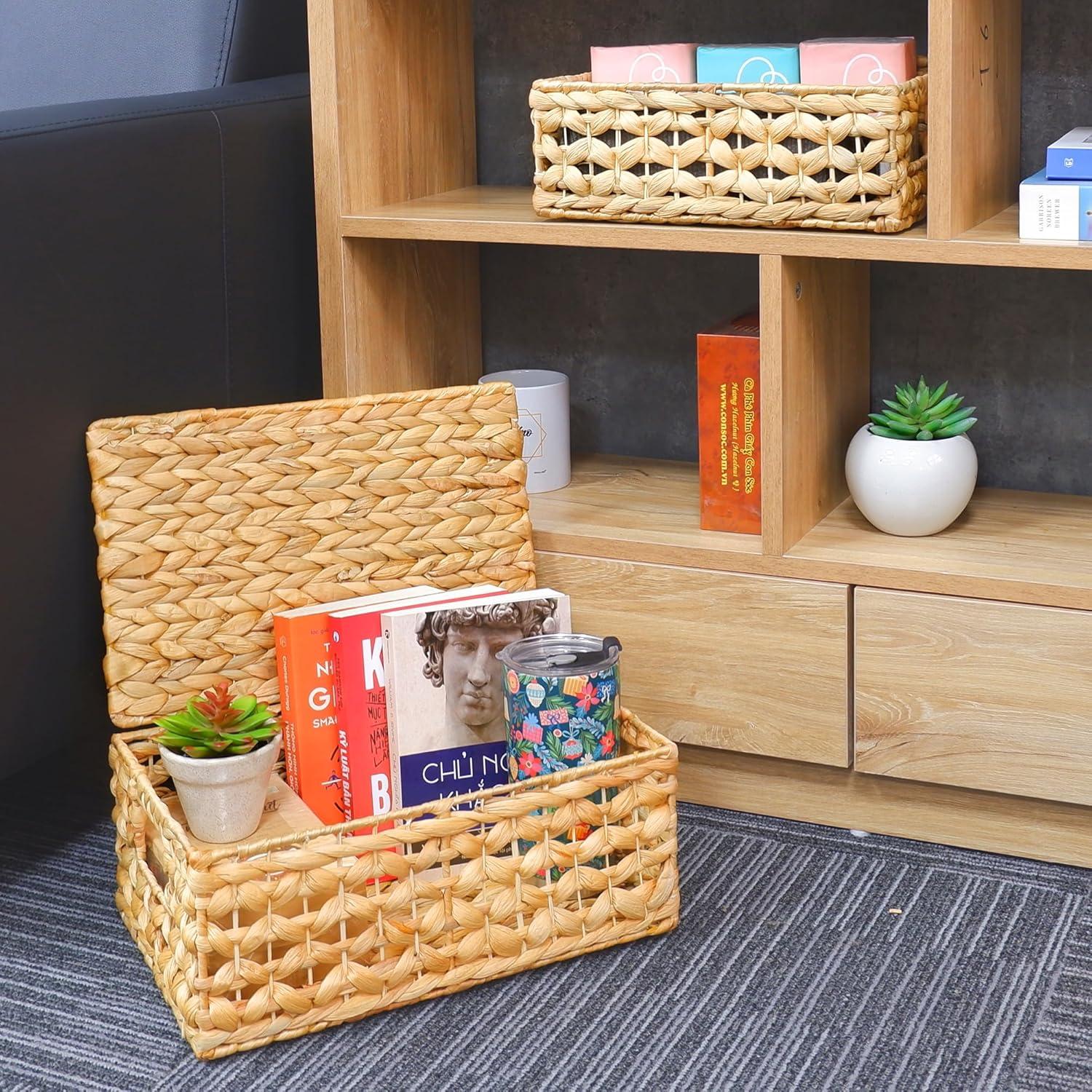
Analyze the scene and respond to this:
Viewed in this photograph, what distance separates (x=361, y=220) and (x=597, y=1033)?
0.81m

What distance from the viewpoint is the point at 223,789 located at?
121 cm

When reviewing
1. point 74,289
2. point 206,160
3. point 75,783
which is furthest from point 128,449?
point 75,783

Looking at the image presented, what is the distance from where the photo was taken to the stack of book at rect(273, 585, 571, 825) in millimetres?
1289

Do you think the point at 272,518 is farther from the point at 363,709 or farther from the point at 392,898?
the point at 392,898

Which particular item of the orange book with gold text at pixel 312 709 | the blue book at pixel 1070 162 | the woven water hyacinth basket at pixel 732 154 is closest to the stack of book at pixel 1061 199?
the blue book at pixel 1070 162

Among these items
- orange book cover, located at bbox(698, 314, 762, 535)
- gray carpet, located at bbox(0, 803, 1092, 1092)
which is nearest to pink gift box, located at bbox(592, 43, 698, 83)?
orange book cover, located at bbox(698, 314, 762, 535)

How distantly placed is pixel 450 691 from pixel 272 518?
231mm

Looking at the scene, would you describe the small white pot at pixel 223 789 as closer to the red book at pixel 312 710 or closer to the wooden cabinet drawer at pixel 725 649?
the red book at pixel 312 710

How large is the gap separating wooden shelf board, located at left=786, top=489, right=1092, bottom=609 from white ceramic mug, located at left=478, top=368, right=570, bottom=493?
0.30 m

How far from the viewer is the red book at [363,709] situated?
1.29 meters

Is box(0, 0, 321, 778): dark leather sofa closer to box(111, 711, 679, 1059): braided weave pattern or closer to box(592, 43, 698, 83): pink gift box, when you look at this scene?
box(111, 711, 679, 1059): braided weave pattern

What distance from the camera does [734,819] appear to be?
1485 millimetres

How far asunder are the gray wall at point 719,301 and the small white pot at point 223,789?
27.1 inches

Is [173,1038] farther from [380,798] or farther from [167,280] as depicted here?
[167,280]
